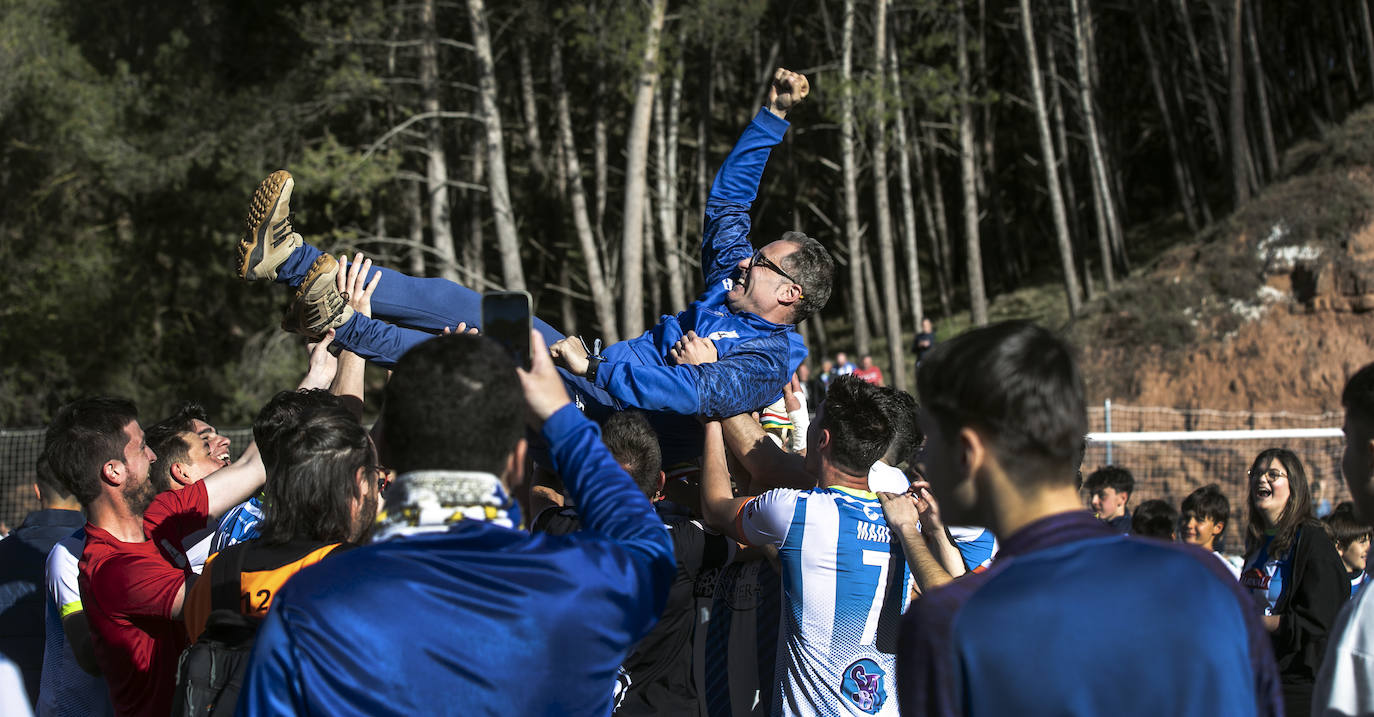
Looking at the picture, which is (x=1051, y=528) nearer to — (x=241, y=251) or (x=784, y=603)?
(x=784, y=603)

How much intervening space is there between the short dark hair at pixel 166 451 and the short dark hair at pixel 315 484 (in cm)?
182

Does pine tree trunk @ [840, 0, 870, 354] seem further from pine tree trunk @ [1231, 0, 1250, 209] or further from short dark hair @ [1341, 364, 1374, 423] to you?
short dark hair @ [1341, 364, 1374, 423]

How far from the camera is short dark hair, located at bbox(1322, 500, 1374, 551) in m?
6.09

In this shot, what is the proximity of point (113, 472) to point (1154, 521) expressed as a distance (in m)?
5.69

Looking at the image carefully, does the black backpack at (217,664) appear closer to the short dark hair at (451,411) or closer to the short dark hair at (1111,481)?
the short dark hair at (451,411)

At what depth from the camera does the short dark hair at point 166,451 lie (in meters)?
4.54

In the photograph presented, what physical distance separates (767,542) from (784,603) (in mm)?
250

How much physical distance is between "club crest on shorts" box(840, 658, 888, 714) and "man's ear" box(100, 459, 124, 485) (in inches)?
90.7

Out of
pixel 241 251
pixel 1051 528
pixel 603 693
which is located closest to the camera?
pixel 1051 528

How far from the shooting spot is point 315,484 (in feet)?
9.52

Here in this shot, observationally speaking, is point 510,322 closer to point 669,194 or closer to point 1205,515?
point 1205,515

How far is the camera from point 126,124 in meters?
22.8

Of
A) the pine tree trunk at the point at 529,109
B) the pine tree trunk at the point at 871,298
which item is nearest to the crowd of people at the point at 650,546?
the pine tree trunk at the point at 529,109

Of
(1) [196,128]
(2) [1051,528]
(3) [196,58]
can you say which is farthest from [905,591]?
(3) [196,58]
